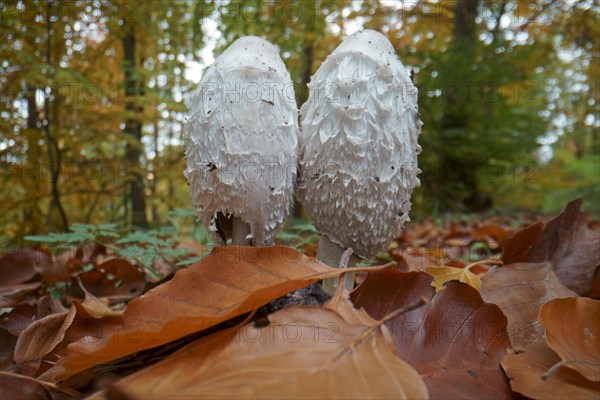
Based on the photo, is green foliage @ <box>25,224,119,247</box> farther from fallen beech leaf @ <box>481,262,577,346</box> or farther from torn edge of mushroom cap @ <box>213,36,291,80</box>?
fallen beech leaf @ <box>481,262,577,346</box>

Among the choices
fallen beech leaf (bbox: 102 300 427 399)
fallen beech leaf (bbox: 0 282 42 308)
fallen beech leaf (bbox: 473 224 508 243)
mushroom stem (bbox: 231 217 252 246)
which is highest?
mushroom stem (bbox: 231 217 252 246)

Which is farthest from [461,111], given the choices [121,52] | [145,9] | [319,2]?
[121,52]

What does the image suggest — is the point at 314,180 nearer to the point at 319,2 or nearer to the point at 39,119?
the point at 39,119

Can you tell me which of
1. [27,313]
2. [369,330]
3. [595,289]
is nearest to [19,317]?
[27,313]

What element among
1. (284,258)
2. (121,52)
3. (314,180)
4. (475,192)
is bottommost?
(475,192)

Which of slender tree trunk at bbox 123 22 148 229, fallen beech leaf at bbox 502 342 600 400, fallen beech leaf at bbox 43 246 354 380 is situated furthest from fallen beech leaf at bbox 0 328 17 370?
slender tree trunk at bbox 123 22 148 229

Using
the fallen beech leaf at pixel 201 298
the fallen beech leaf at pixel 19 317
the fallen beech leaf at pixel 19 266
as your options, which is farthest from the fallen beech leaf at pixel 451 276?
the fallen beech leaf at pixel 19 266
